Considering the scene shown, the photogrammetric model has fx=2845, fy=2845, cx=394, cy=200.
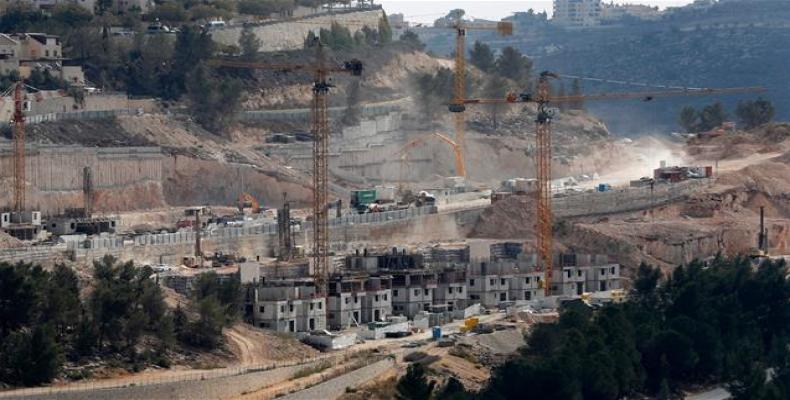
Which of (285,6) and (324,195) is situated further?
(285,6)

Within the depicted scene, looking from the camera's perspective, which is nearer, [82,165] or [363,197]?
[82,165]

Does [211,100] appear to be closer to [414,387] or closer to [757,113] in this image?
[757,113]

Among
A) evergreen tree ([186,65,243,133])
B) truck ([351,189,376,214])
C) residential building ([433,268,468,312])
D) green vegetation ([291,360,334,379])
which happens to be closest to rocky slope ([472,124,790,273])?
truck ([351,189,376,214])

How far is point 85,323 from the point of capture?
70.6 meters

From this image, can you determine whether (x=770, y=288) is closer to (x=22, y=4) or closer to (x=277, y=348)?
(x=277, y=348)

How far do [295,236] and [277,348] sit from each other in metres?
20.1

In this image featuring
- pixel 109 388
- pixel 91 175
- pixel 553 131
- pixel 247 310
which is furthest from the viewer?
pixel 553 131

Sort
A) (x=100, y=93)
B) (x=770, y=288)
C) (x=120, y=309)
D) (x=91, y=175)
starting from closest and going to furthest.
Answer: (x=120, y=309), (x=770, y=288), (x=91, y=175), (x=100, y=93)

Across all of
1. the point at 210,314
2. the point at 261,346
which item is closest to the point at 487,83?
the point at 261,346

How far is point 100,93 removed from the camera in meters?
117

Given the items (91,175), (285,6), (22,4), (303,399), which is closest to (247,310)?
(303,399)

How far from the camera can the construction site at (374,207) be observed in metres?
80.1

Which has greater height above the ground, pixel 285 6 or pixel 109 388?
pixel 285 6

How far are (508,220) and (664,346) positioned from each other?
28.5 m
